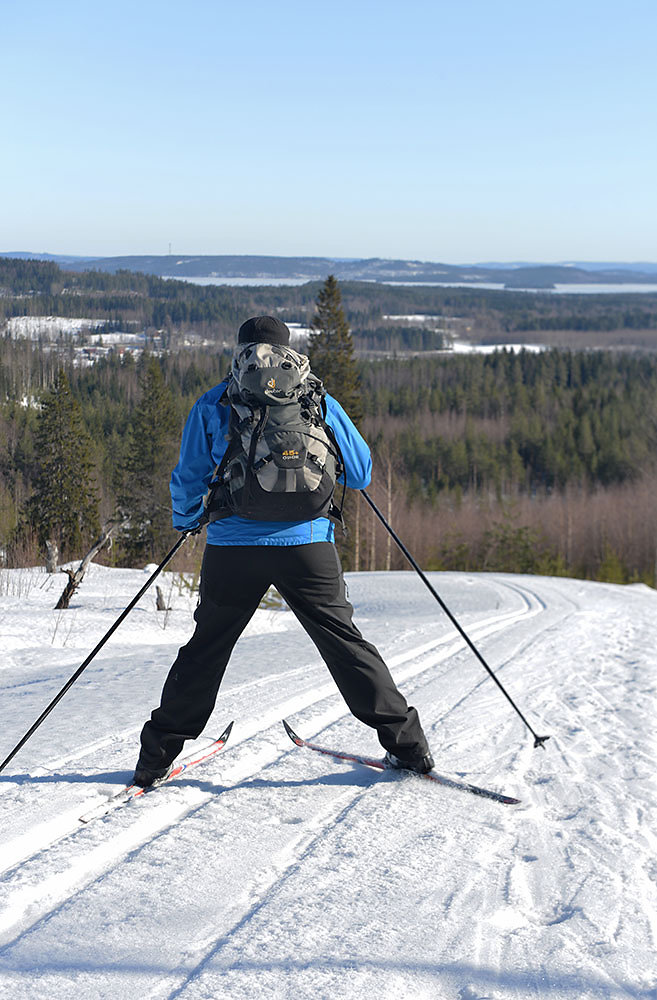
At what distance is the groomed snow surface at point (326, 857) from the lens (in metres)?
2.23

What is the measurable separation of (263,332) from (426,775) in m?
2.10

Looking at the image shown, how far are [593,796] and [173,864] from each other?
1.90 metres

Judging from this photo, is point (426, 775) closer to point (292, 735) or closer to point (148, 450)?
point (292, 735)

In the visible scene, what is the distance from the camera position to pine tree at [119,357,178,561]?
37.5 m

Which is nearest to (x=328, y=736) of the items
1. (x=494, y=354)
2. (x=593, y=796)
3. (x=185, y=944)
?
(x=593, y=796)

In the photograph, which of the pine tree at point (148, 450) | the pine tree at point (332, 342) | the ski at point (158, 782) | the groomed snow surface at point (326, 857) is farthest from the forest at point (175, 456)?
the ski at point (158, 782)

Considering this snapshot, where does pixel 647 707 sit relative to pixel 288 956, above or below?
below

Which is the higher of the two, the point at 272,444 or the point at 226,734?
the point at 272,444

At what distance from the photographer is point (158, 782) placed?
356 centimetres

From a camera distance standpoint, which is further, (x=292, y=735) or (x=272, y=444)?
(x=292, y=735)

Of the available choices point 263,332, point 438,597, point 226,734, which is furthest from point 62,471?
point 263,332

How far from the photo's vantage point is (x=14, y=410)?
44594 mm

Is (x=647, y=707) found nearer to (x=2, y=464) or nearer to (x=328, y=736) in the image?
(x=328, y=736)

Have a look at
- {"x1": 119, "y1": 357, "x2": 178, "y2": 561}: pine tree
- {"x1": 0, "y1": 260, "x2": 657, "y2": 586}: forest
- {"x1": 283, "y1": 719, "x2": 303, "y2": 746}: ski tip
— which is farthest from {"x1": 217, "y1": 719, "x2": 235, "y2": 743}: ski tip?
{"x1": 119, "y1": 357, "x2": 178, "y2": 561}: pine tree
